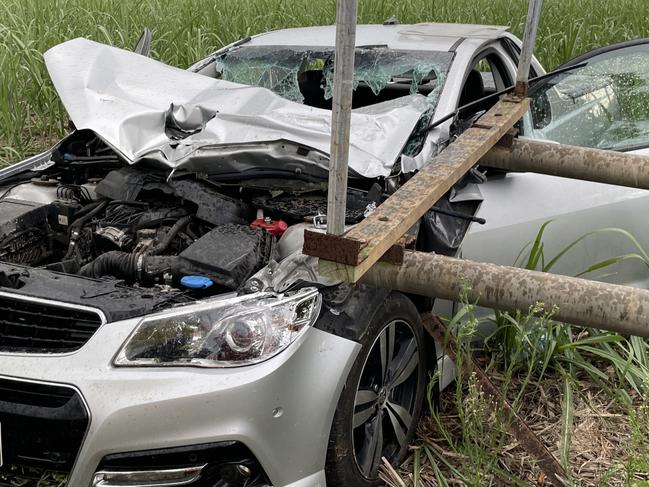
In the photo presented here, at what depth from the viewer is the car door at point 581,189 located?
290 cm

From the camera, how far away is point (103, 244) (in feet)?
8.43

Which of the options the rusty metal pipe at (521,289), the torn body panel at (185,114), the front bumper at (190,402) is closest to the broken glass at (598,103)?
the torn body panel at (185,114)

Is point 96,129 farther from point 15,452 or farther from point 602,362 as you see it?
point 602,362

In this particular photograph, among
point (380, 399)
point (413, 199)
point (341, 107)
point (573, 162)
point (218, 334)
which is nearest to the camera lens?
point (341, 107)

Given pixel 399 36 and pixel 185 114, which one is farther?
pixel 399 36

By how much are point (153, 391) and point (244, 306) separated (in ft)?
1.05

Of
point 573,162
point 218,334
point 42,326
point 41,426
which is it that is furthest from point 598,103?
point 41,426

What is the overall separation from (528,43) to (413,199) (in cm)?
122

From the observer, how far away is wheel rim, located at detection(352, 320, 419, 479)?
2.27 m

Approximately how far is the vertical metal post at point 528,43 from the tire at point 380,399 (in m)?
1.18

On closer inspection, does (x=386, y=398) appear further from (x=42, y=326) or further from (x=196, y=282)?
(x=42, y=326)

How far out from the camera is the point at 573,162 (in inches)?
107

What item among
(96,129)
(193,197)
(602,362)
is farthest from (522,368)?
(96,129)

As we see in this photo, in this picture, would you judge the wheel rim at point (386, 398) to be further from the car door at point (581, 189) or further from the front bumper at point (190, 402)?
the car door at point (581, 189)
